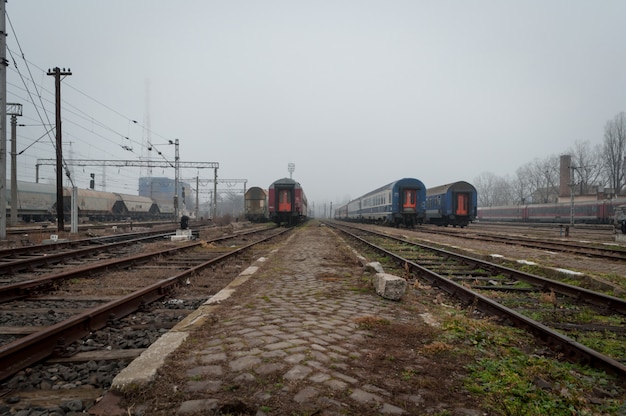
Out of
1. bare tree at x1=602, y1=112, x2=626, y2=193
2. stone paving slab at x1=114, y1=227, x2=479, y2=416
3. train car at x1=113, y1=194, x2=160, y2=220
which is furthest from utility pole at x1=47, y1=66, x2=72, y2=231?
bare tree at x1=602, y1=112, x2=626, y2=193

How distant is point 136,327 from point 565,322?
4.98 metres

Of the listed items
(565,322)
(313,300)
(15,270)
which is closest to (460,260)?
(565,322)

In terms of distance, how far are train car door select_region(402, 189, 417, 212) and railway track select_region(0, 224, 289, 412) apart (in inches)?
806

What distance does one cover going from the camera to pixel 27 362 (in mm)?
2953

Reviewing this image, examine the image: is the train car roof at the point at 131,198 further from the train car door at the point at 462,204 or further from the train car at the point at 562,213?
the train car at the point at 562,213

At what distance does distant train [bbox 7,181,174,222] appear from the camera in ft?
111

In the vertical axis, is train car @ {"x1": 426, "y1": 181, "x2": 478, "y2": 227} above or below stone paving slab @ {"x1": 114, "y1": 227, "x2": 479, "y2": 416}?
above

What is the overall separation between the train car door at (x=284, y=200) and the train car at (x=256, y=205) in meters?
10.2

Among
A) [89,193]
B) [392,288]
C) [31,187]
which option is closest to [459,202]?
[392,288]

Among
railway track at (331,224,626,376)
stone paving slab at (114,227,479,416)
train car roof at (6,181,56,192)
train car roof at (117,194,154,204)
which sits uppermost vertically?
train car roof at (6,181,56,192)

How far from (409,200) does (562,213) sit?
79.7 feet

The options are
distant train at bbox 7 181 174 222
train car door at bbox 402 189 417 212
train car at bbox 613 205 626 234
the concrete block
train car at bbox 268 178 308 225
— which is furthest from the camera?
distant train at bbox 7 181 174 222

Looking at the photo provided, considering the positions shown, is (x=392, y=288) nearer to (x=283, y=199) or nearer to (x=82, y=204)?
(x=283, y=199)

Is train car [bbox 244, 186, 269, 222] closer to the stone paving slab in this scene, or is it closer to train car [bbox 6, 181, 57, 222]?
train car [bbox 6, 181, 57, 222]
